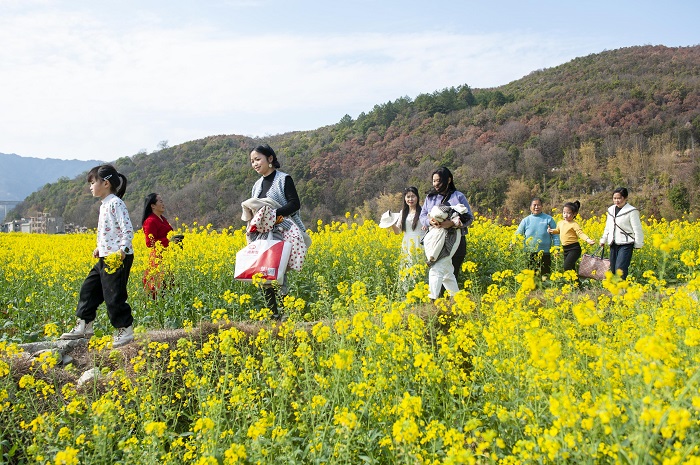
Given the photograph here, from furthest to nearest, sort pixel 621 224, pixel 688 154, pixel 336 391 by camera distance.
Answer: pixel 688 154, pixel 621 224, pixel 336 391

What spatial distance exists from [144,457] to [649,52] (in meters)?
52.2

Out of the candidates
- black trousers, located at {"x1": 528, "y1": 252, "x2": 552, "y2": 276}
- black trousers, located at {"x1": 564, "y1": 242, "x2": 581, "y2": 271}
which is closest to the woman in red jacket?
black trousers, located at {"x1": 528, "y1": 252, "x2": 552, "y2": 276}

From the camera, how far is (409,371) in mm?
3068

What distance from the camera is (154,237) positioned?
247 inches

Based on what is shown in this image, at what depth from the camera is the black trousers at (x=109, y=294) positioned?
4.46 m

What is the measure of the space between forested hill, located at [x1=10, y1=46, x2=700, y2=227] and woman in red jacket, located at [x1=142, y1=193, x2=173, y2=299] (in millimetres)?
18872

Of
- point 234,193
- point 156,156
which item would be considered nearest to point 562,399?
point 234,193

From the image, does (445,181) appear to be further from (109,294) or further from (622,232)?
(109,294)

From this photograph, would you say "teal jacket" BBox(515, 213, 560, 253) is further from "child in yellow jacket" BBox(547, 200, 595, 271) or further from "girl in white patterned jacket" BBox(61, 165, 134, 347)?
"girl in white patterned jacket" BBox(61, 165, 134, 347)

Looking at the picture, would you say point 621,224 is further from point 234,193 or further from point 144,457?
point 234,193

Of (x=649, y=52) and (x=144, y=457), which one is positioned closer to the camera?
(x=144, y=457)

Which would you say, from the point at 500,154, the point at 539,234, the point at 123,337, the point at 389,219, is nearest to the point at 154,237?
the point at 123,337

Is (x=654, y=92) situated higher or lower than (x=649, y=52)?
lower

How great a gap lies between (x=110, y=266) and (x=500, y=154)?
2610cm
